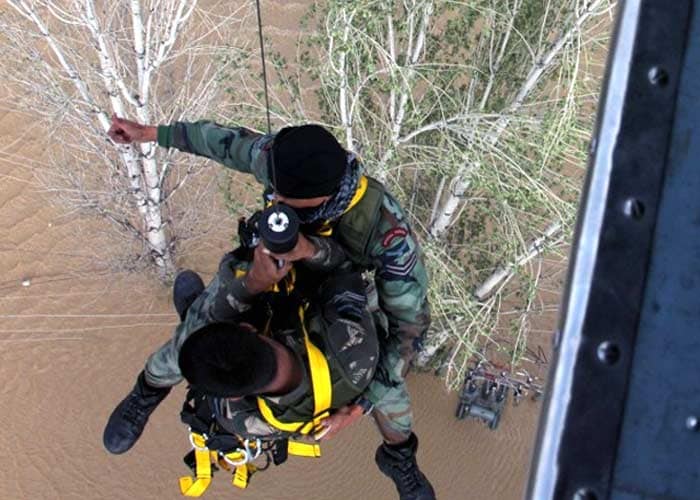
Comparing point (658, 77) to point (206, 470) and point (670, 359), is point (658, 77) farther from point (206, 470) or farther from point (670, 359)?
point (206, 470)

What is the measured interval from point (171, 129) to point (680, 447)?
3.10 metres

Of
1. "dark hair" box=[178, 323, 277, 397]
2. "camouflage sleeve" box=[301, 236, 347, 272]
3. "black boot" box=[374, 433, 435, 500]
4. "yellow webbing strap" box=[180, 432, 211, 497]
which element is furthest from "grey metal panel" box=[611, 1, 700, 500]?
"yellow webbing strap" box=[180, 432, 211, 497]

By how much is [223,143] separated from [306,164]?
85 centimetres

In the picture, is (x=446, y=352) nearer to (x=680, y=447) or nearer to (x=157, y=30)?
(x=157, y=30)

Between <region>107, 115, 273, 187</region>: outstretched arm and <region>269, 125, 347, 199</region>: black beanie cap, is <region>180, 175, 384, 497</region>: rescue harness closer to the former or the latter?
<region>269, 125, 347, 199</region>: black beanie cap

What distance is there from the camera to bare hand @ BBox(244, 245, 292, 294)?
2920 mm

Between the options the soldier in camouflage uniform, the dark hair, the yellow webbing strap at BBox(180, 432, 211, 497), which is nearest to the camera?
the dark hair

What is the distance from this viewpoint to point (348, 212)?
3.31 meters

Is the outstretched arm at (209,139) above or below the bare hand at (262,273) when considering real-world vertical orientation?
above

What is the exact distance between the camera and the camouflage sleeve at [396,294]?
343 centimetres

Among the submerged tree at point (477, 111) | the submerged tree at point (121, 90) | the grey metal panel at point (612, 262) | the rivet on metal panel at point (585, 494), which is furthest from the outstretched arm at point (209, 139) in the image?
the rivet on metal panel at point (585, 494)

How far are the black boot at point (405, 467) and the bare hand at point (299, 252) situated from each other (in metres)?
1.69

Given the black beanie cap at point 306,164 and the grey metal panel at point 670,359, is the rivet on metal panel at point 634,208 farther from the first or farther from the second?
the black beanie cap at point 306,164

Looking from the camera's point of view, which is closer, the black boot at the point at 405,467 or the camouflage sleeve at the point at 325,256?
the camouflage sleeve at the point at 325,256
